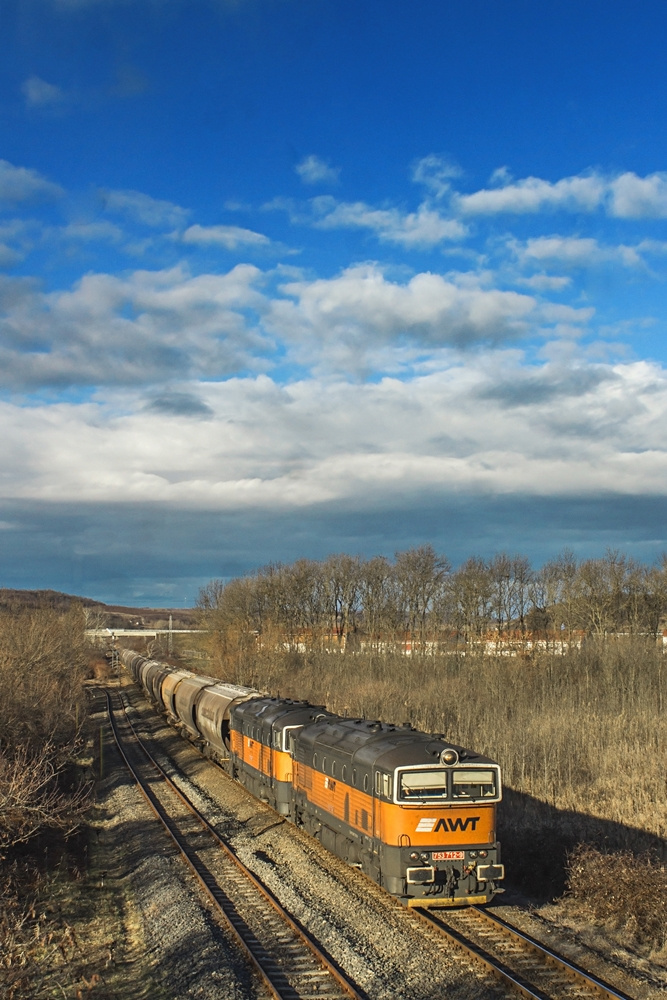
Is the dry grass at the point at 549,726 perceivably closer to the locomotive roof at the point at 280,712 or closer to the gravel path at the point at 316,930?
the gravel path at the point at 316,930

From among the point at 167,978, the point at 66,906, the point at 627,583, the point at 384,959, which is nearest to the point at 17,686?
the point at 66,906

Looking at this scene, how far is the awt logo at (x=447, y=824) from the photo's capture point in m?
15.4

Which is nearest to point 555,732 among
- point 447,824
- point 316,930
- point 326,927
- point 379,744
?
point 379,744

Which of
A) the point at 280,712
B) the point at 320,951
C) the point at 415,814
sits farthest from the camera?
the point at 280,712

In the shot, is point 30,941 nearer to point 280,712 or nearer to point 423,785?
point 423,785

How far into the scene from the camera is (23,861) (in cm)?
1966

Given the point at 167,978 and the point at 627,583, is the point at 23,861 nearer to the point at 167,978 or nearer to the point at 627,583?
the point at 167,978

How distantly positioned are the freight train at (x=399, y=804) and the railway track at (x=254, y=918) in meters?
2.25

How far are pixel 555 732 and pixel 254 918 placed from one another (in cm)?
1799

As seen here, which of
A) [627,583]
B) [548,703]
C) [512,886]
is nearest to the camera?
[512,886]

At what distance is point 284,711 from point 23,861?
9.04 metres

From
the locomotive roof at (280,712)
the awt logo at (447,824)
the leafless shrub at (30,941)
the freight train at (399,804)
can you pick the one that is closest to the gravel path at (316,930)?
the freight train at (399,804)

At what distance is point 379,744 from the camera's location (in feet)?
57.2

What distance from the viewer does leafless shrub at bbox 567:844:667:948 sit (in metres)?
15.0
